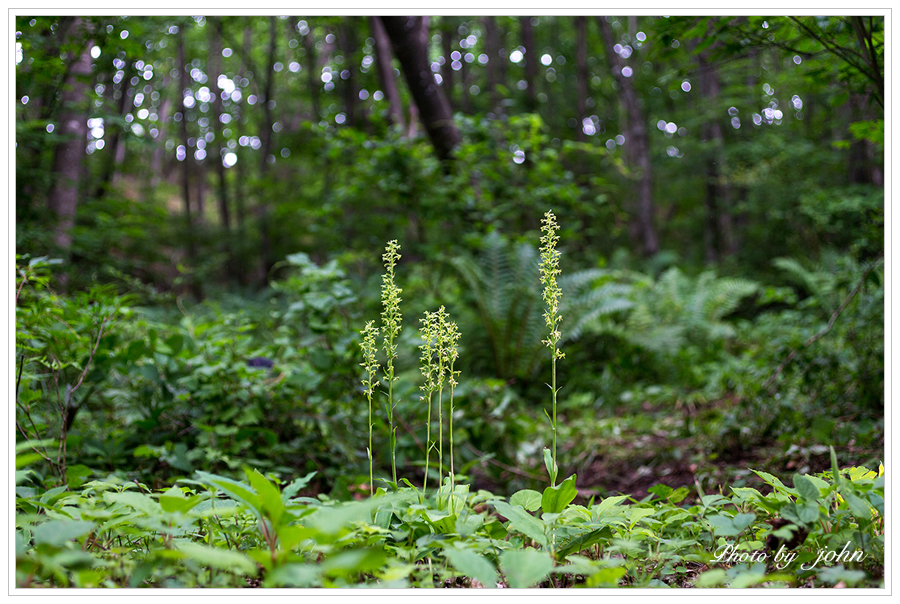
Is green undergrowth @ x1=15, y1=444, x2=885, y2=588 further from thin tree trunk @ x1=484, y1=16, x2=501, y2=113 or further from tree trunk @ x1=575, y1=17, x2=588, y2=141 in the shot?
thin tree trunk @ x1=484, y1=16, x2=501, y2=113

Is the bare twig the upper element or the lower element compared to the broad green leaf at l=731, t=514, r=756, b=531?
upper

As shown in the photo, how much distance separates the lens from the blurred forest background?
7.32ft

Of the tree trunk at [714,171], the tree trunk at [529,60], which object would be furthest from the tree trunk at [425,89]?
the tree trunk at [714,171]

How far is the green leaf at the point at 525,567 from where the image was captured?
35.8 inches

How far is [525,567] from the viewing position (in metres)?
0.93

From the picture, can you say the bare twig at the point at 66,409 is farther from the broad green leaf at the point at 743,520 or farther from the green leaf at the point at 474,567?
the broad green leaf at the point at 743,520

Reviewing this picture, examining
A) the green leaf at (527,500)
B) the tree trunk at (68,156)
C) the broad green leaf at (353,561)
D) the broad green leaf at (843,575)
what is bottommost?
the broad green leaf at (843,575)

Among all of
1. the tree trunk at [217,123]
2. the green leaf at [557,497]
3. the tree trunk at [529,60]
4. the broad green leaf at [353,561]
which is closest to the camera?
the broad green leaf at [353,561]

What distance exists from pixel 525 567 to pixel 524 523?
22cm

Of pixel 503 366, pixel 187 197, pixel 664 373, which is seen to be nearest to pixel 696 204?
pixel 664 373

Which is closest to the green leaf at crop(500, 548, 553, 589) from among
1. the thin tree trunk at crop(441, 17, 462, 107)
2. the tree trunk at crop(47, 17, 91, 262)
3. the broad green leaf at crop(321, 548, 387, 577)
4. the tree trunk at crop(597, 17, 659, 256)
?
the broad green leaf at crop(321, 548, 387, 577)

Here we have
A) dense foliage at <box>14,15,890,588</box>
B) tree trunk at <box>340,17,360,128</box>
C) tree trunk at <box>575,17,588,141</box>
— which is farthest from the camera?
tree trunk at <box>575,17,588,141</box>

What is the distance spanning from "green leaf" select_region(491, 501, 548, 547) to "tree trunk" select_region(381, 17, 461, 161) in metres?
4.21

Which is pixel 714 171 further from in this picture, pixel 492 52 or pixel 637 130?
pixel 492 52
